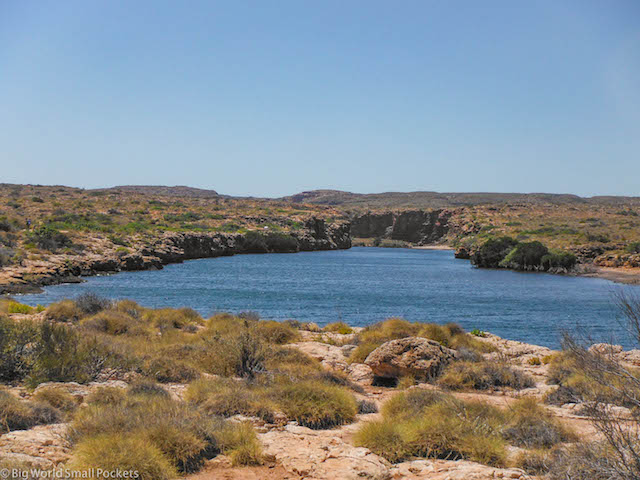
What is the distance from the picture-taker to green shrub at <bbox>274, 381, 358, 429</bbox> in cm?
927

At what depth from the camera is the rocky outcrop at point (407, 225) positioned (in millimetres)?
131375

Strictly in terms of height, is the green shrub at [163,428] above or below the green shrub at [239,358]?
above

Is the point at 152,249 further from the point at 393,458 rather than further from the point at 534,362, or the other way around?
the point at 393,458

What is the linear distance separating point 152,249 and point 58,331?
48697mm

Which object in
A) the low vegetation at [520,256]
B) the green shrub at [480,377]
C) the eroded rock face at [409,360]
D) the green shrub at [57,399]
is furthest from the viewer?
the low vegetation at [520,256]

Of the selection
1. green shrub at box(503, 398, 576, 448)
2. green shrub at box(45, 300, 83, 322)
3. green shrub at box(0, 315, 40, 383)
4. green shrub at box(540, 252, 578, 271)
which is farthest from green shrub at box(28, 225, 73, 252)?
green shrub at box(540, 252, 578, 271)

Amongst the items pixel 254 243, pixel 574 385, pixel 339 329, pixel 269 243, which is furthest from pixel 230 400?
pixel 269 243

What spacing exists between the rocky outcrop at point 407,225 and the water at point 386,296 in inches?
2921

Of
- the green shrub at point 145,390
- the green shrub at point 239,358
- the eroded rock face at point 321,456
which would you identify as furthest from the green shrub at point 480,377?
the green shrub at point 145,390

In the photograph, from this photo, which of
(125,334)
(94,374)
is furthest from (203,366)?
(125,334)

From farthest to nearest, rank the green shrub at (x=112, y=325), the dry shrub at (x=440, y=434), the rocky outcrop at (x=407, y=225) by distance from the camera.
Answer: the rocky outcrop at (x=407, y=225), the green shrub at (x=112, y=325), the dry shrub at (x=440, y=434)

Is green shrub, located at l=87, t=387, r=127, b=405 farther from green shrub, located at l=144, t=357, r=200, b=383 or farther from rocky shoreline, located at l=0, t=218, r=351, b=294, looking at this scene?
rocky shoreline, located at l=0, t=218, r=351, b=294

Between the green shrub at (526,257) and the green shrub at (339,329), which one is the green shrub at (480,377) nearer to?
the green shrub at (339,329)

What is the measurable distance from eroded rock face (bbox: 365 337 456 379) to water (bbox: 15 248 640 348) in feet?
34.3
